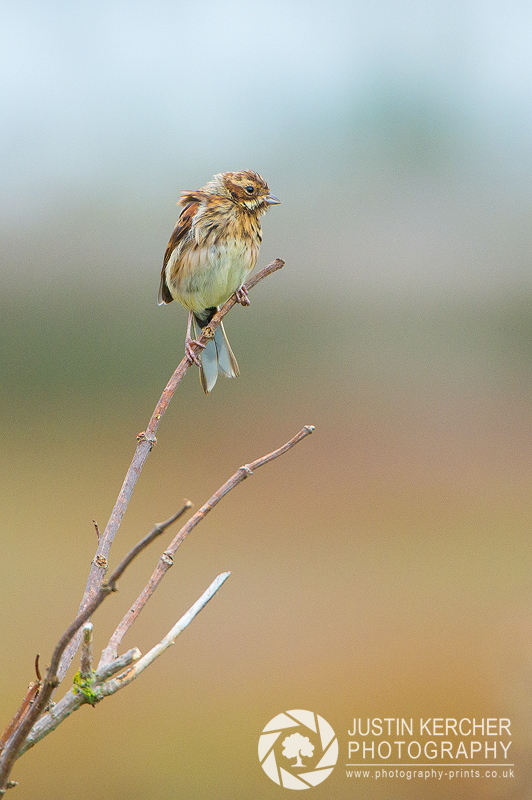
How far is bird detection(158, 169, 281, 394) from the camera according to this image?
3.24 meters

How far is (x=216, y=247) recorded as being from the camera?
10.7 ft

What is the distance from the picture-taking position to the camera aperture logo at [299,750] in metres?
3.79

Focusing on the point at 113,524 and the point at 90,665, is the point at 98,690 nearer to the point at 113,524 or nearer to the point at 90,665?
the point at 90,665

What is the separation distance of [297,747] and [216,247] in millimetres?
2418

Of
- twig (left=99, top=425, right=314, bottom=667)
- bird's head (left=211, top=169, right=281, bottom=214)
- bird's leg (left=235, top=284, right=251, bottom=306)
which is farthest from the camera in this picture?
bird's head (left=211, top=169, right=281, bottom=214)

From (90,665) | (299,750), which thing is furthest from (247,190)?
(90,665)

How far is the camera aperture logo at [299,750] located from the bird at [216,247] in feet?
6.40

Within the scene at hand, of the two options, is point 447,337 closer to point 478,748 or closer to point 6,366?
point 6,366

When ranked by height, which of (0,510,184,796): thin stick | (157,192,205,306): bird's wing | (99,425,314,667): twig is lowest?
(0,510,184,796): thin stick

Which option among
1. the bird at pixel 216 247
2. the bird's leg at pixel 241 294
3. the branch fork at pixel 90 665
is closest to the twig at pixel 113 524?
the branch fork at pixel 90 665

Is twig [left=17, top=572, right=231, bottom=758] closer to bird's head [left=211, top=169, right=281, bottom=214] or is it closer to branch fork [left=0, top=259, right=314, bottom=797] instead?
branch fork [left=0, top=259, right=314, bottom=797]

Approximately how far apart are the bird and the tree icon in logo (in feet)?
6.18

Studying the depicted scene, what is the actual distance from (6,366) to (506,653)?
9483 millimetres

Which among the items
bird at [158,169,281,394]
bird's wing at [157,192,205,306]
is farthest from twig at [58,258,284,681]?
bird's wing at [157,192,205,306]
